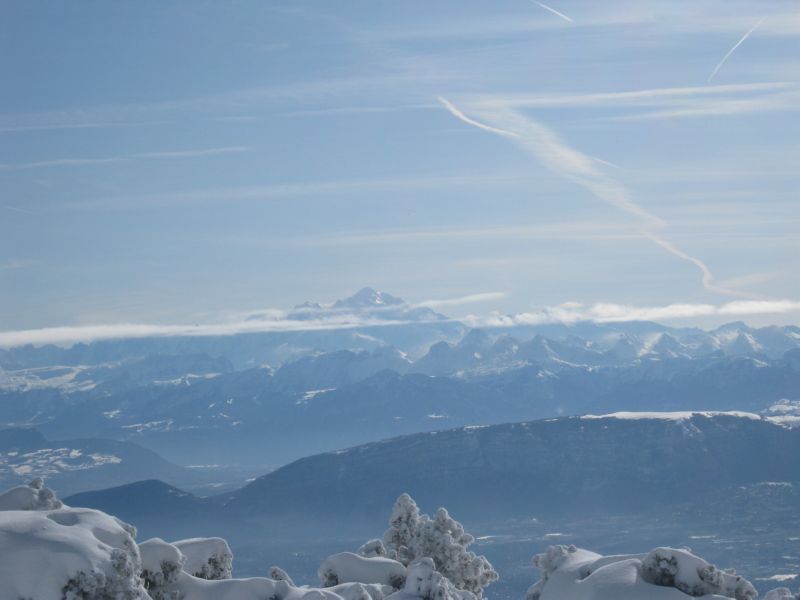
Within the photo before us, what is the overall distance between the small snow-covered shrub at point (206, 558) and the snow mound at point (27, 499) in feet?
29.5

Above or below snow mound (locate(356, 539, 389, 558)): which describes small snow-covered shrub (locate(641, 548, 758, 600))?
above

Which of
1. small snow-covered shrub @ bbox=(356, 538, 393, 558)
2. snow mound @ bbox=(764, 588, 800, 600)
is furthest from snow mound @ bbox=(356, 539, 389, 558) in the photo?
snow mound @ bbox=(764, 588, 800, 600)

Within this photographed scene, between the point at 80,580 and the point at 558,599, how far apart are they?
22.3m

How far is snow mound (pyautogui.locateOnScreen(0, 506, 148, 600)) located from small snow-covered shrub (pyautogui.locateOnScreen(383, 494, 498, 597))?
3221 centimetres

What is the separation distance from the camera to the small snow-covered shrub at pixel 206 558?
67.0 meters

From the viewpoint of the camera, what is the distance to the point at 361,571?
6881cm

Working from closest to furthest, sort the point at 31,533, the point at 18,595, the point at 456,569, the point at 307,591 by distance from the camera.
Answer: the point at 18,595, the point at 31,533, the point at 307,591, the point at 456,569

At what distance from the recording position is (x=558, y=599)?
51.0 m

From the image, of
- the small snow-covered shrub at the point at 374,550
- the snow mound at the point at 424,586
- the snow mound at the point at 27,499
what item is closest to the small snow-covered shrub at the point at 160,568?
the snow mound at the point at 27,499

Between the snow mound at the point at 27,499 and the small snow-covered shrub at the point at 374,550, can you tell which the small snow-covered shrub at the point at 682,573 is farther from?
the small snow-covered shrub at the point at 374,550

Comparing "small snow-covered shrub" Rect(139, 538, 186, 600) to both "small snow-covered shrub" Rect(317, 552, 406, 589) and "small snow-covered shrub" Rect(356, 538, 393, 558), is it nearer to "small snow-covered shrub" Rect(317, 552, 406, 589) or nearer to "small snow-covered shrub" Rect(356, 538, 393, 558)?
"small snow-covered shrub" Rect(317, 552, 406, 589)

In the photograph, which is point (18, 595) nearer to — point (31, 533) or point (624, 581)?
point (31, 533)

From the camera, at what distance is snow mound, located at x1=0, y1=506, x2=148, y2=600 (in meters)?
46.7

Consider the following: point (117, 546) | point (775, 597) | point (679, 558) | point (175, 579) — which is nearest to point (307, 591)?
point (175, 579)
